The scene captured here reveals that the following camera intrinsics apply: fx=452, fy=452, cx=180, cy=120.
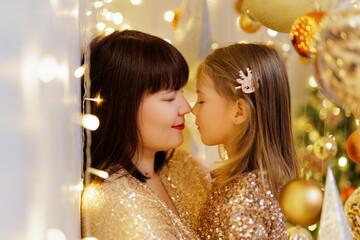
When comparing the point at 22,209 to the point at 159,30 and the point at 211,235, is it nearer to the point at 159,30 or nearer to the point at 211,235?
the point at 211,235

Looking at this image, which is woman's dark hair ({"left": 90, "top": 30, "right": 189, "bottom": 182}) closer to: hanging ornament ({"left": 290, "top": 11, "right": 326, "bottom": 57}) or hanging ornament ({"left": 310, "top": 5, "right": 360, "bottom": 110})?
hanging ornament ({"left": 290, "top": 11, "right": 326, "bottom": 57})

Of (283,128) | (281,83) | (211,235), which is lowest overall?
(211,235)

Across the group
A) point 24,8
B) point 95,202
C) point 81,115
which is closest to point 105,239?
point 95,202

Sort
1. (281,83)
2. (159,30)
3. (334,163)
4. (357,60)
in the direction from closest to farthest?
1. (357,60)
2. (281,83)
3. (159,30)
4. (334,163)

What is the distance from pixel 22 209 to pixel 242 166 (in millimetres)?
829

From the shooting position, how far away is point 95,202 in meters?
1.00

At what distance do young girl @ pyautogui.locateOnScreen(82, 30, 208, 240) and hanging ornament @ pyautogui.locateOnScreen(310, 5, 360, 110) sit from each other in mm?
457

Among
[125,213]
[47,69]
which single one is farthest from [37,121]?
[125,213]

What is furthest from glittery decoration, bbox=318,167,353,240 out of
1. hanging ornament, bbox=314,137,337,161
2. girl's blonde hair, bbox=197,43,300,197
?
hanging ornament, bbox=314,137,337,161

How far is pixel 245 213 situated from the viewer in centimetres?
115

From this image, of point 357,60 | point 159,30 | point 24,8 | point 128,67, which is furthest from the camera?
point 159,30

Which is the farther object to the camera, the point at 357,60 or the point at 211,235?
the point at 211,235

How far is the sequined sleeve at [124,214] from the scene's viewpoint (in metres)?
0.95

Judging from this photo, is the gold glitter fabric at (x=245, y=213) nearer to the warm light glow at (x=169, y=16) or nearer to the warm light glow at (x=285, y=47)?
the warm light glow at (x=285, y=47)
